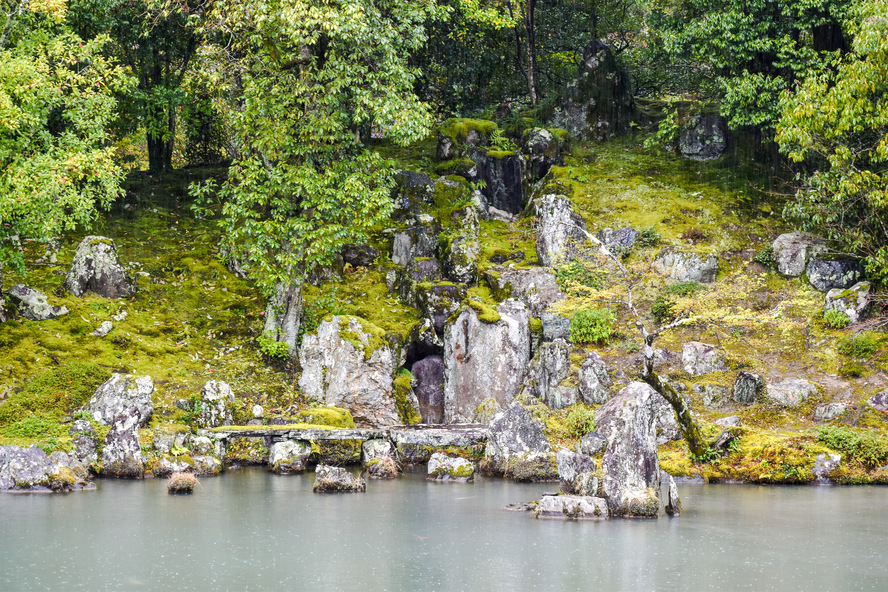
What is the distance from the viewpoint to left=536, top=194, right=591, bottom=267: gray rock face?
29.7 meters

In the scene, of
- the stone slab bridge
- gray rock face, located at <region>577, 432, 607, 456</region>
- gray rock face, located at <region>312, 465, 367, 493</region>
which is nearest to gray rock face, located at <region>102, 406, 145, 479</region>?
the stone slab bridge

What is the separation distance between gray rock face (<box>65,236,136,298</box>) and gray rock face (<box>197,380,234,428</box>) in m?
6.40

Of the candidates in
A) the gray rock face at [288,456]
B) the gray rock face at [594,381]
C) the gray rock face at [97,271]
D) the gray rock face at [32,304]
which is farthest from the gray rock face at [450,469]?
the gray rock face at [97,271]

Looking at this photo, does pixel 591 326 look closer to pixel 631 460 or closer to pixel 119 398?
pixel 631 460

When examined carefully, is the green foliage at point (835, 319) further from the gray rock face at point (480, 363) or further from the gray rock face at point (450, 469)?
the gray rock face at point (450, 469)

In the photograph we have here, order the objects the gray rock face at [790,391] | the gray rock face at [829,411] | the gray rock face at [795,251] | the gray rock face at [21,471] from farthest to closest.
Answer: the gray rock face at [795,251] < the gray rock face at [790,391] < the gray rock face at [829,411] < the gray rock face at [21,471]

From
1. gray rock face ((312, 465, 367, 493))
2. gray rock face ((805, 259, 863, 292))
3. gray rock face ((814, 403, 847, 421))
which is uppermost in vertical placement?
gray rock face ((805, 259, 863, 292))

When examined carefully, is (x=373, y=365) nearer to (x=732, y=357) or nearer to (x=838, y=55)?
(x=732, y=357)

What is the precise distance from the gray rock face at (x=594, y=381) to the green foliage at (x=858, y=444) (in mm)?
5733

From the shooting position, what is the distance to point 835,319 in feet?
86.2

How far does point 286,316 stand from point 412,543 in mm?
14901

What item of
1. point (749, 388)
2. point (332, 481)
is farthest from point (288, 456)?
point (749, 388)

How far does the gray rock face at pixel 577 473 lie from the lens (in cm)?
1680

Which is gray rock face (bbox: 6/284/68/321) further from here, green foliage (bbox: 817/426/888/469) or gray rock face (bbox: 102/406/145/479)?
green foliage (bbox: 817/426/888/469)
